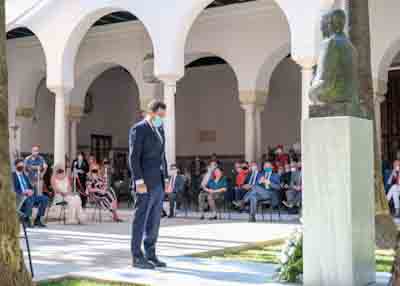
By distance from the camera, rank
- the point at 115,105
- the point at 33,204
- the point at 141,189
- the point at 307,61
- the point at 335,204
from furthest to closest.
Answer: the point at 115,105, the point at 307,61, the point at 33,204, the point at 141,189, the point at 335,204

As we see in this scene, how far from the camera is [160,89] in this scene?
1933cm

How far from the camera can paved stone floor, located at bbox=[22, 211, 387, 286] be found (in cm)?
595

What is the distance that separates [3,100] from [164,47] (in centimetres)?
1070

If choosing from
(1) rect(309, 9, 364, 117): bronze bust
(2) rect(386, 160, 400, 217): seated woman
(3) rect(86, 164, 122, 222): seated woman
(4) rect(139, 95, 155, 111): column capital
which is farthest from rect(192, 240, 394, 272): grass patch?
(4) rect(139, 95, 155, 111): column capital

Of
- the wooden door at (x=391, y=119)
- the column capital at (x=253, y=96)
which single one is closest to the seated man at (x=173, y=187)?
the column capital at (x=253, y=96)

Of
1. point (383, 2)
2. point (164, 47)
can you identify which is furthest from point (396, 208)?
point (164, 47)

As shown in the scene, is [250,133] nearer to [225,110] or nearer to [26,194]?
[225,110]

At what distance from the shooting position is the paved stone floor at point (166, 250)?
595cm

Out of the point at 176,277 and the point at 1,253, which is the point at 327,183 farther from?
the point at 1,253

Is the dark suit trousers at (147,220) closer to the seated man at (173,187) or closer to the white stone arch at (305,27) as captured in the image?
the white stone arch at (305,27)

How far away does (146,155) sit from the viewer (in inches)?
264

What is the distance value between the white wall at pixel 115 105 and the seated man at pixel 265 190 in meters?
12.0

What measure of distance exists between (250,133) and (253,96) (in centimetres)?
104

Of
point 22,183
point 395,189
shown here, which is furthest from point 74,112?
point 395,189
